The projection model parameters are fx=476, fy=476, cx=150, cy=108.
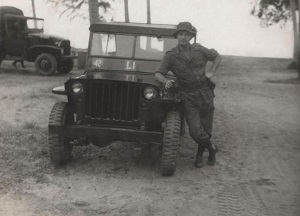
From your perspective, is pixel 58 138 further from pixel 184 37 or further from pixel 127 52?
pixel 184 37

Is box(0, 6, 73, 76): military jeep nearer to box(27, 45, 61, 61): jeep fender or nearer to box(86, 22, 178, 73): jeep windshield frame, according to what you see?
box(27, 45, 61, 61): jeep fender

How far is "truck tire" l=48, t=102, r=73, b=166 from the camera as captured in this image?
5.70 meters

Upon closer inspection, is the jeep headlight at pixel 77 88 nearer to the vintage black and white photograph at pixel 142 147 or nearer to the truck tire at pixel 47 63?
the vintage black and white photograph at pixel 142 147

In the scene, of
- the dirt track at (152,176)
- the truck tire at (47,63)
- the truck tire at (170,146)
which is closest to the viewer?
the dirt track at (152,176)

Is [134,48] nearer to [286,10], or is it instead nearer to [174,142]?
[174,142]

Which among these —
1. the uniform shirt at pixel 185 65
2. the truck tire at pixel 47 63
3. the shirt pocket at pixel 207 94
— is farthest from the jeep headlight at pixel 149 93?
the truck tire at pixel 47 63

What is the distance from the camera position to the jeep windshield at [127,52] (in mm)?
6816

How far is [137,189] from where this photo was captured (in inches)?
203

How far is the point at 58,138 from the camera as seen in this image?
575 centimetres

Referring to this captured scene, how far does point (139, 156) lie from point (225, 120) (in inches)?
126

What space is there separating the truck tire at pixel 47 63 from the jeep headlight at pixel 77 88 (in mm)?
11311

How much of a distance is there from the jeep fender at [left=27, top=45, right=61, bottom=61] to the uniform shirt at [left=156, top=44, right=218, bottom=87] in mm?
11527

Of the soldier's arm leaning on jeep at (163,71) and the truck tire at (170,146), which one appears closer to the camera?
the truck tire at (170,146)

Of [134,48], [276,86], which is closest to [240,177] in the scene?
[134,48]
